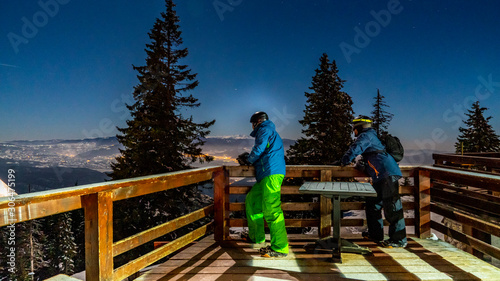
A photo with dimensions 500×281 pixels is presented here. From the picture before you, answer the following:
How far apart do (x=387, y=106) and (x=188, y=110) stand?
18.4 m

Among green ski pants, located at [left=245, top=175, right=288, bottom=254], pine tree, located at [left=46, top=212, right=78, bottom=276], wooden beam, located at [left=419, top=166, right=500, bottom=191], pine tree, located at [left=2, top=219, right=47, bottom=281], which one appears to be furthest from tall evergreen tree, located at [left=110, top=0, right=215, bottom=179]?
pine tree, located at [left=46, top=212, right=78, bottom=276]

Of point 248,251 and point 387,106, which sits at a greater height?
point 387,106

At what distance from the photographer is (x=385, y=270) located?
3088 millimetres

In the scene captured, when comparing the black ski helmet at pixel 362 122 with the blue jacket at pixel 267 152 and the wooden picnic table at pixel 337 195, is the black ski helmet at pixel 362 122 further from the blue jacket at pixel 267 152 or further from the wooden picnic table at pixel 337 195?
the blue jacket at pixel 267 152

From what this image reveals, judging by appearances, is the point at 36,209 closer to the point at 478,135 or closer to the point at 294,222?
the point at 294,222

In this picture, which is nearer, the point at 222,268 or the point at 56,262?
the point at 222,268

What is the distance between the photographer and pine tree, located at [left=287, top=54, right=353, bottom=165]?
17.6 meters

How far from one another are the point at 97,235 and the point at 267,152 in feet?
6.76

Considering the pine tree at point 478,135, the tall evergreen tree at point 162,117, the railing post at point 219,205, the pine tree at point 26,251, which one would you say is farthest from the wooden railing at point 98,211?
the pine tree at point 26,251

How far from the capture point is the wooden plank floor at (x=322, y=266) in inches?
115

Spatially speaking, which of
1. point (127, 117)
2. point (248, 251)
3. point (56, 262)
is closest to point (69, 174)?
point (56, 262)

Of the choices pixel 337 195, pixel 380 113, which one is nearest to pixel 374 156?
pixel 337 195

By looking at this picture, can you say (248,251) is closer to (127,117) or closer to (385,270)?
(385,270)

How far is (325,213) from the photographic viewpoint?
4285 millimetres
